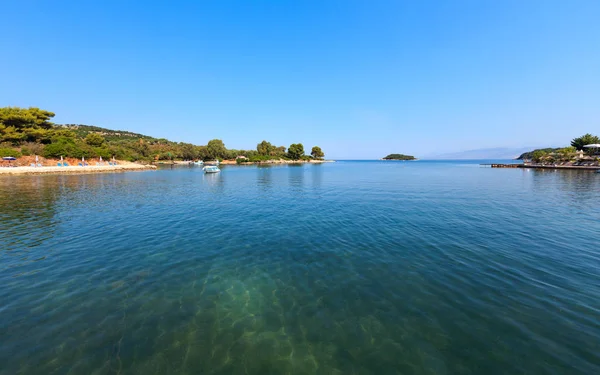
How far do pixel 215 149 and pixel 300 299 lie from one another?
169221mm

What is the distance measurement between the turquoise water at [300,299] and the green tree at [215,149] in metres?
155

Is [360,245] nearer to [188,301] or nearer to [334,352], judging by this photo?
[334,352]

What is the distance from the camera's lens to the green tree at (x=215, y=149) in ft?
536

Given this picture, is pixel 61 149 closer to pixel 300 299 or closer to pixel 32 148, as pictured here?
pixel 32 148

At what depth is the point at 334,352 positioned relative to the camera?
594 cm

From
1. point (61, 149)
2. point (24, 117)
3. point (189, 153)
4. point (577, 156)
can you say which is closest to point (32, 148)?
point (61, 149)

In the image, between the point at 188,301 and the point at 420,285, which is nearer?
the point at 188,301

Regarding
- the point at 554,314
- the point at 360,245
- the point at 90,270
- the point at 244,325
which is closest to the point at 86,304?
the point at 90,270

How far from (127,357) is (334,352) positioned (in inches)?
207

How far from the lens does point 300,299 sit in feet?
27.0

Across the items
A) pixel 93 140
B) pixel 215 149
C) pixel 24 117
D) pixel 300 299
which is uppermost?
pixel 24 117

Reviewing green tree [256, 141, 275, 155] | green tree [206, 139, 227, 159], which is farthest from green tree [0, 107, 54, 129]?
green tree [256, 141, 275, 155]

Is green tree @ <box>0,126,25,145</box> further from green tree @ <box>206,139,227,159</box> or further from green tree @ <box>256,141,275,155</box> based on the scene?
green tree @ <box>256,141,275,155</box>

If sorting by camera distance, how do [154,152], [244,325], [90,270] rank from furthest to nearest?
[154,152]
[90,270]
[244,325]
